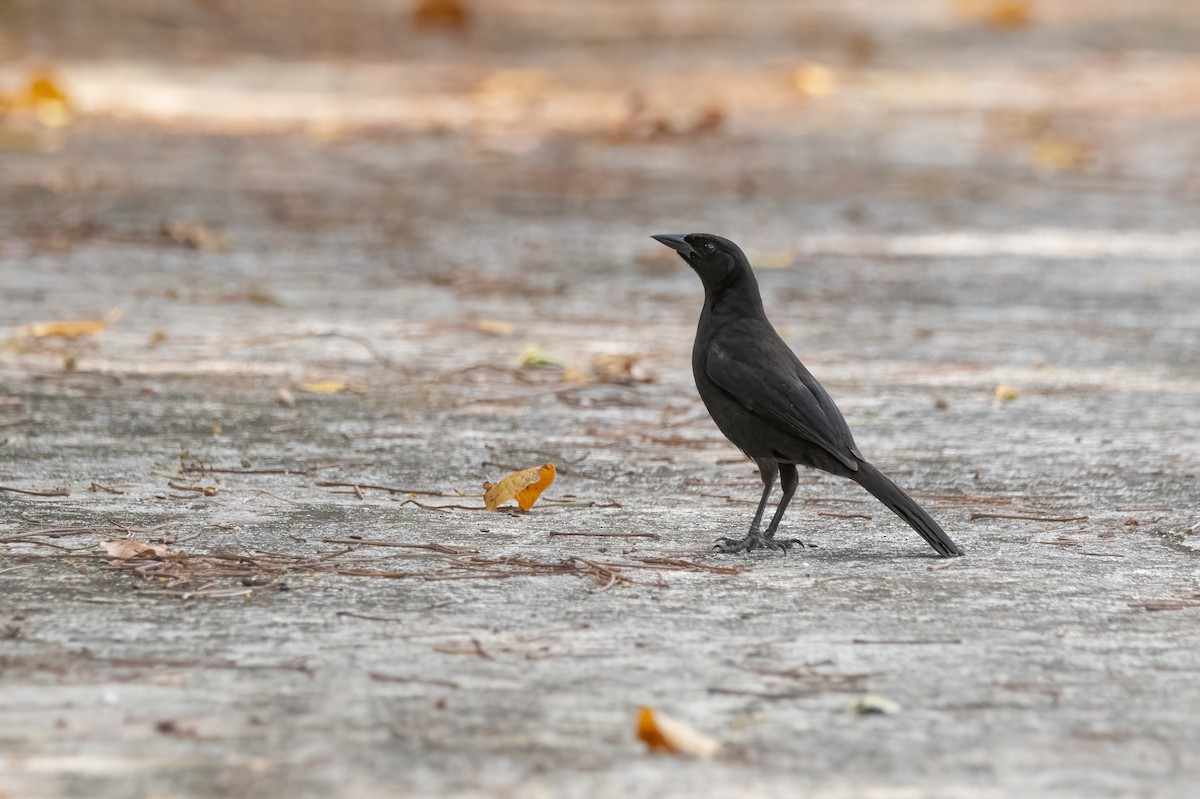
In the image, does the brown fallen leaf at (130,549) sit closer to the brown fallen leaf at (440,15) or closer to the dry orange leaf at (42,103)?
the dry orange leaf at (42,103)

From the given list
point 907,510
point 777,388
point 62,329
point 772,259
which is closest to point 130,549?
point 777,388

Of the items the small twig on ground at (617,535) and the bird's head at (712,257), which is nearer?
the small twig on ground at (617,535)

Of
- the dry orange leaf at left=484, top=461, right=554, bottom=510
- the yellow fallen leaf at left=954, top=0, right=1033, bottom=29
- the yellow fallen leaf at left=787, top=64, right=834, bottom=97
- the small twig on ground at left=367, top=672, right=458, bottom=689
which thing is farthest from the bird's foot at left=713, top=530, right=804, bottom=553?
the yellow fallen leaf at left=954, top=0, right=1033, bottom=29

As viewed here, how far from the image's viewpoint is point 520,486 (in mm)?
3998

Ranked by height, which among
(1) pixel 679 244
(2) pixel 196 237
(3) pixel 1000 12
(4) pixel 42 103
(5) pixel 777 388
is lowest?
(2) pixel 196 237

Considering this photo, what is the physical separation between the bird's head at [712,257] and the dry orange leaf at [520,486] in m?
0.60

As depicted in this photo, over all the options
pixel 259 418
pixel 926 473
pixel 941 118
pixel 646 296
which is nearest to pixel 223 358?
pixel 259 418

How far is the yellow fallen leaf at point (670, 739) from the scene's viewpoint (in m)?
2.55

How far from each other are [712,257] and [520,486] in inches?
28.5

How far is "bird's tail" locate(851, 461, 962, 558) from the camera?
11.9 ft

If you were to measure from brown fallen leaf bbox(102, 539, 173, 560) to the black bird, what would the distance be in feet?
3.97

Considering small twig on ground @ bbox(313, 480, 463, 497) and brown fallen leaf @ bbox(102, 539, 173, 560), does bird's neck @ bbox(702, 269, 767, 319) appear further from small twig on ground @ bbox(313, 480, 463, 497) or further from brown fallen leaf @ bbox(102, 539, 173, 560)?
brown fallen leaf @ bbox(102, 539, 173, 560)

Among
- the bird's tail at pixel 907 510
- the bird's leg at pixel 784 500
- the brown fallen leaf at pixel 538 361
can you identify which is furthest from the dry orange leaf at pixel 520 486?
the brown fallen leaf at pixel 538 361

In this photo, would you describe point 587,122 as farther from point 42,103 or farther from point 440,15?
point 440,15
